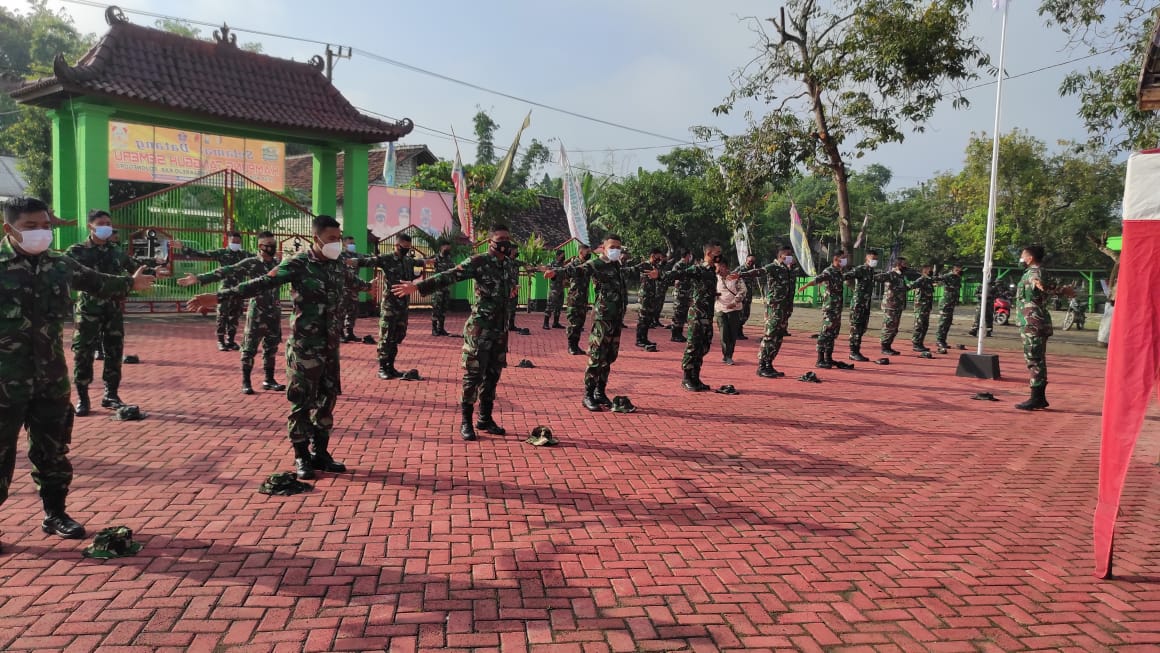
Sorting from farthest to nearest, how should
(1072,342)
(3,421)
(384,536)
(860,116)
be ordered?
(1072,342), (860,116), (384,536), (3,421)

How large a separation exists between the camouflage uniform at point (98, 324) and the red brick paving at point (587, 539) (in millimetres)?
559

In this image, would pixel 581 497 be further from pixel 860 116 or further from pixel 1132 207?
pixel 860 116

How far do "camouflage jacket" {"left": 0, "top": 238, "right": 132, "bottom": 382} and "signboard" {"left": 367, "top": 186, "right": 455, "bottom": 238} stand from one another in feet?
68.2

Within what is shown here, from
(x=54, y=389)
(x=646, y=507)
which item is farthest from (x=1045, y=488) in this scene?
(x=54, y=389)

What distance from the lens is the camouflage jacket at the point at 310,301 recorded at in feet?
17.1

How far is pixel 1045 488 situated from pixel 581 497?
382 cm

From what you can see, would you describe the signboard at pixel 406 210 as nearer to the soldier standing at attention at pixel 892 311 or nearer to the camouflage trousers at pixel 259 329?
the soldier standing at attention at pixel 892 311

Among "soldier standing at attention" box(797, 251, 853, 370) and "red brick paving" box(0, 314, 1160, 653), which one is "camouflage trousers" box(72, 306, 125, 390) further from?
"soldier standing at attention" box(797, 251, 853, 370)

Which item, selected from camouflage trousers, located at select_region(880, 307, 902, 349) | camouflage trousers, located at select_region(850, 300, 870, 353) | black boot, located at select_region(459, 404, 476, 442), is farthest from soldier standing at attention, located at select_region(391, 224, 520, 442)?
camouflage trousers, located at select_region(880, 307, 902, 349)

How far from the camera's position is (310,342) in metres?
5.23

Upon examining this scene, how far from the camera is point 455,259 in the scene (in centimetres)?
2006

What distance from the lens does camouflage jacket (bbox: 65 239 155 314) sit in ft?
22.5

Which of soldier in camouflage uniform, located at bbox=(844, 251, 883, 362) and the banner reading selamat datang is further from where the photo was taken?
the banner reading selamat datang

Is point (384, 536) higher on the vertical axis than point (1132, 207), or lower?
lower
